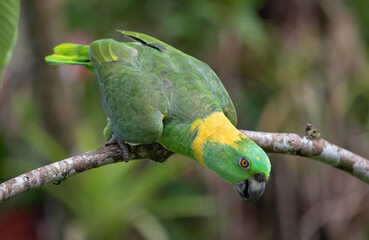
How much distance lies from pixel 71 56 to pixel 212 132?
999 millimetres

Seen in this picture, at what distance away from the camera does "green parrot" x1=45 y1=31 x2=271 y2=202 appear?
2.12 m

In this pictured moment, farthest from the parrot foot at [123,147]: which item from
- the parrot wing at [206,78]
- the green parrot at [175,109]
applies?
the parrot wing at [206,78]

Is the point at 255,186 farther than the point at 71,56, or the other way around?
the point at 71,56

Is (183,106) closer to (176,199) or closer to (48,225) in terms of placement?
(176,199)

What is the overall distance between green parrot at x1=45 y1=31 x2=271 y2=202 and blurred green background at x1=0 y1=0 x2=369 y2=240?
171 cm

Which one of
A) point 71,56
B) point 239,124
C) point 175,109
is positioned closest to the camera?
point 175,109

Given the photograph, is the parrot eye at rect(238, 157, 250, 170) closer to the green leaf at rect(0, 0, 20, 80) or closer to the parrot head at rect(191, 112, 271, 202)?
the parrot head at rect(191, 112, 271, 202)

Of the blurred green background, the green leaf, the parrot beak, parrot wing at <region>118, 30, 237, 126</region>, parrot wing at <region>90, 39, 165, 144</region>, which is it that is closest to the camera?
the green leaf

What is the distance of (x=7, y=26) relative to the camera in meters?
2.03

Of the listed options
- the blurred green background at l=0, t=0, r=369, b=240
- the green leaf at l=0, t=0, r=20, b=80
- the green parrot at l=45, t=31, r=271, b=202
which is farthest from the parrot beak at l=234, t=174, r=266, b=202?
the blurred green background at l=0, t=0, r=369, b=240

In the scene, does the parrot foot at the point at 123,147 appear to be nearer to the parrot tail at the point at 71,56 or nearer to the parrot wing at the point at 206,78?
the parrot wing at the point at 206,78

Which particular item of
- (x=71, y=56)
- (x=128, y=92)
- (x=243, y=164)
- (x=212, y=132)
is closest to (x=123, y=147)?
(x=128, y=92)

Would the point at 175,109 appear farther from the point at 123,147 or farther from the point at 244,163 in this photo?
the point at 244,163

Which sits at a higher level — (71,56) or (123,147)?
(71,56)
